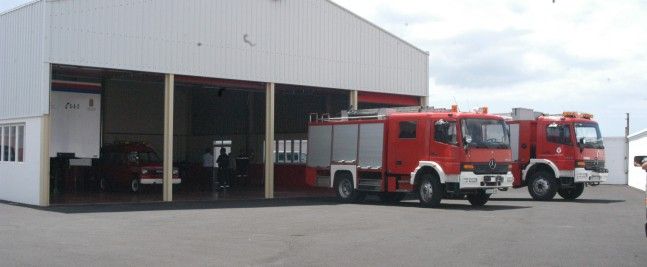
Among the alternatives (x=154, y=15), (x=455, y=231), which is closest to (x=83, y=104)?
(x=154, y=15)

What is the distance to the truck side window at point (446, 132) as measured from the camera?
21.0 m

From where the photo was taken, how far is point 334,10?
27.7 meters

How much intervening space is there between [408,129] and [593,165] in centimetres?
670

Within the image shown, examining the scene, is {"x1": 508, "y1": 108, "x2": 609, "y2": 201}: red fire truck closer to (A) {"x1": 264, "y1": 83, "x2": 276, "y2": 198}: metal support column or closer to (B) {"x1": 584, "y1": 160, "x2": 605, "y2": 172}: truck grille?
(B) {"x1": 584, "y1": 160, "x2": 605, "y2": 172}: truck grille

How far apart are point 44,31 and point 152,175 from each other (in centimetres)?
920

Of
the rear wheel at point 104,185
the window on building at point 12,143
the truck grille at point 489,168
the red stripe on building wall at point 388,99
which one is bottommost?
the rear wheel at point 104,185

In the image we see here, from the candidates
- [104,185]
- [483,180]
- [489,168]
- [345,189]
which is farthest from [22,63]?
[489,168]

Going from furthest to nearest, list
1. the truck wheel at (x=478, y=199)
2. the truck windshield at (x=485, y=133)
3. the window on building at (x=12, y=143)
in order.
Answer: the truck wheel at (x=478, y=199) → the window on building at (x=12, y=143) → the truck windshield at (x=485, y=133)

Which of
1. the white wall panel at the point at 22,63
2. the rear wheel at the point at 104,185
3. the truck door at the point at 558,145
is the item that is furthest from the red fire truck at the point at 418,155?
the rear wheel at the point at 104,185

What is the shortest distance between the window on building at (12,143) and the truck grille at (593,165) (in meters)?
17.0

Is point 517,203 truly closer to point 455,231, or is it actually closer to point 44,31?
point 455,231

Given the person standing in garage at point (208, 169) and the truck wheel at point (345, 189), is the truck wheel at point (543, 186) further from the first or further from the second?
the person standing in garage at point (208, 169)

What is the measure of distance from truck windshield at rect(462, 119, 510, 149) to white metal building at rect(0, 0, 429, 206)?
24.4 feet

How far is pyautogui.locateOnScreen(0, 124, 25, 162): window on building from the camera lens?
2231 centimetres
